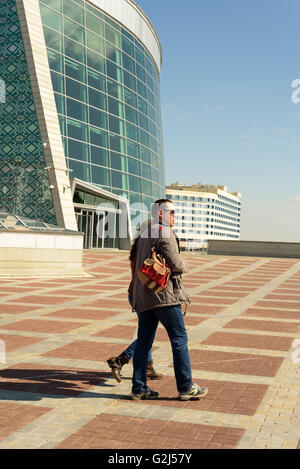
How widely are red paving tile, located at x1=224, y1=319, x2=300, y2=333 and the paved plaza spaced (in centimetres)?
2

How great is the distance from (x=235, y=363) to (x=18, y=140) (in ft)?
83.4

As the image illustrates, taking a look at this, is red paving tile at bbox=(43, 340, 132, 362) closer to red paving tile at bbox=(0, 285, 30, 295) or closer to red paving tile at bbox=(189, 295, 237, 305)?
red paving tile at bbox=(189, 295, 237, 305)

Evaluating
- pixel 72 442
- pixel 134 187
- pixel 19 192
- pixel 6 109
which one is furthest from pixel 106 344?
pixel 134 187

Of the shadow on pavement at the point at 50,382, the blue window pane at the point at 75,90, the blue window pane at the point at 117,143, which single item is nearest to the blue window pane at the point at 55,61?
the blue window pane at the point at 75,90

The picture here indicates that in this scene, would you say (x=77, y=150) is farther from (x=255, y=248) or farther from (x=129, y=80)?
(x=255, y=248)

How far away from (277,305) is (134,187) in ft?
89.6

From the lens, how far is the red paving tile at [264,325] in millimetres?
9641

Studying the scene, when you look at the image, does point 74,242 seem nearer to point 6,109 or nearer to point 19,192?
point 19,192

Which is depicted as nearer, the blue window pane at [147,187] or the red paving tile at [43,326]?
the red paving tile at [43,326]

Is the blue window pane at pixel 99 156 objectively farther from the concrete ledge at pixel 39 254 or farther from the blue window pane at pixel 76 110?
the concrete ledge at pixel 39 254

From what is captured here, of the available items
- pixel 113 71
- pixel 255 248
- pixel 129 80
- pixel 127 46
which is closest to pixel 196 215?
pixel 255 248

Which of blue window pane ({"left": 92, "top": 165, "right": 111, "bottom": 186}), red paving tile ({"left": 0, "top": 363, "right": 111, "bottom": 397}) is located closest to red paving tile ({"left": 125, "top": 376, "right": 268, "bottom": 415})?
red paving tile ({"left": 0, "top": 363, "right": 111, "bottom": 397})

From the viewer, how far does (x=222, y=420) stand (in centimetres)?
477

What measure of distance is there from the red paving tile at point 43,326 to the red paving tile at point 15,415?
12.3ft
